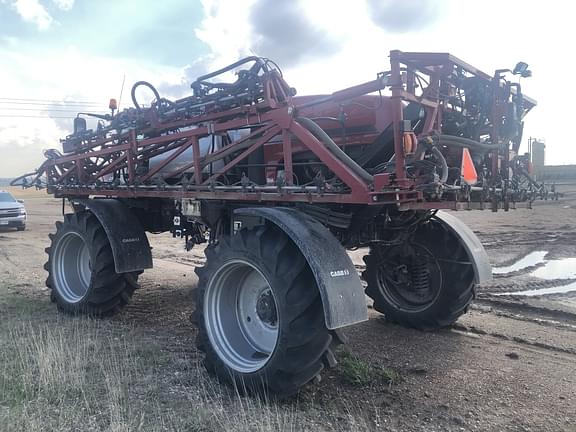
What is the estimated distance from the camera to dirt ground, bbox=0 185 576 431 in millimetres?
3717

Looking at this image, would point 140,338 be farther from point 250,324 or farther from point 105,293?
point 250,324

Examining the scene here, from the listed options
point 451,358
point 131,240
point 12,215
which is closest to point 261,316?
Answer: point 451,358

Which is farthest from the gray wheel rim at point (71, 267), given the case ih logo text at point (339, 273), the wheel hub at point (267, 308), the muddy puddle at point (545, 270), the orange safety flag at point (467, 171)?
the muddy puddle at point (545, 270)

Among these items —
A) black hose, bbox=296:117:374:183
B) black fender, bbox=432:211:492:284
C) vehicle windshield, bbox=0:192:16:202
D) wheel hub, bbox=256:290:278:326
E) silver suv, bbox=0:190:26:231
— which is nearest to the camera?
black hose, bbox=296:117:374:183

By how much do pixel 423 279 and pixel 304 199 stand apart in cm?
230

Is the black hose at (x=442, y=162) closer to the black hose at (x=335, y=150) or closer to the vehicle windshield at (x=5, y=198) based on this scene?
the black hose at (x=335, y=150)

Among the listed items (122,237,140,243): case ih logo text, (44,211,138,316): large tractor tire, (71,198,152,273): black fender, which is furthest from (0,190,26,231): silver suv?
(122,237,140,243): case ih logo text

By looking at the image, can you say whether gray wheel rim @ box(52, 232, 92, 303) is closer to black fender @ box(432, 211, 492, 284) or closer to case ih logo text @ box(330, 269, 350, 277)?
case ih logo text @ box(330, 269, 350, 277)

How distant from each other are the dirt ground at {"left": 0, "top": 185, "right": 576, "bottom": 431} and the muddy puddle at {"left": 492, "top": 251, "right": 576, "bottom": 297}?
37 mm

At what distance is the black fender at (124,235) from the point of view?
602 cm

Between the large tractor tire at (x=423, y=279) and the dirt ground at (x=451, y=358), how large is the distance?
0.19 meters

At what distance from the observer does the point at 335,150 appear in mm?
4129

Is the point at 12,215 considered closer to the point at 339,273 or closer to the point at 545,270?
the point at 545,270

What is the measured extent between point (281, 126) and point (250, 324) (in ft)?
5.89
